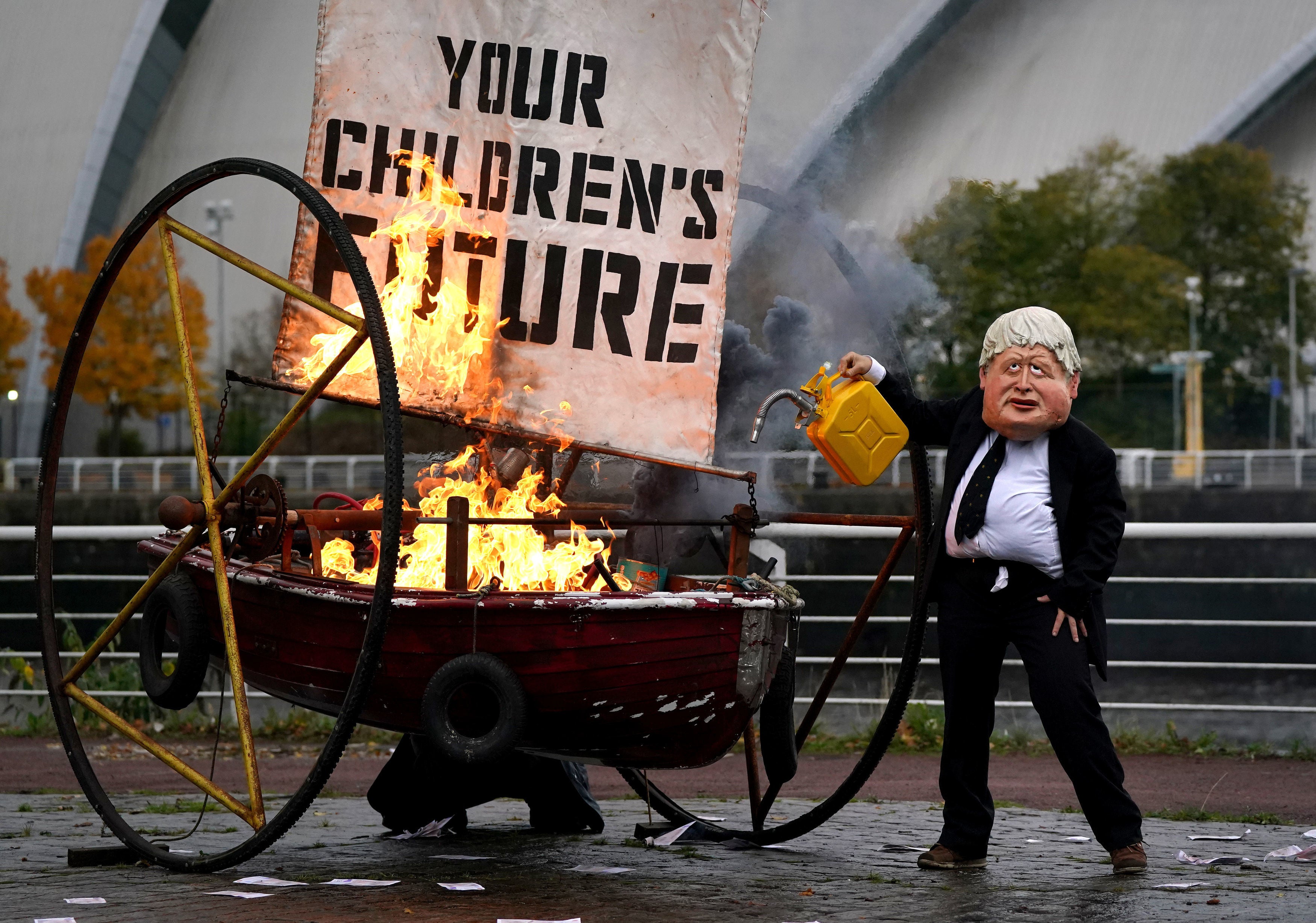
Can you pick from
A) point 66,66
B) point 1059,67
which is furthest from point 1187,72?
point 66,66

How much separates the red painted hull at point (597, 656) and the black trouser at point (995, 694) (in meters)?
0.69

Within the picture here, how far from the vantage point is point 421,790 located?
5.80 metres

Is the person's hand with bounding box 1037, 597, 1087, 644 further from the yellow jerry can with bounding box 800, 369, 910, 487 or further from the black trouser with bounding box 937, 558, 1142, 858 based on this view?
the yellow jerry can with bounding box 800, 369, 910, 487

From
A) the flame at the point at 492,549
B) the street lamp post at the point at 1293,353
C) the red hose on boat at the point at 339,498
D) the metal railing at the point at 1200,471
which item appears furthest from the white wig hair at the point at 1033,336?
the street lamp post at the point at 1293,353

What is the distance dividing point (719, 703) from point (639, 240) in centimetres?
195

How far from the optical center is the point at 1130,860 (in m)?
4.93

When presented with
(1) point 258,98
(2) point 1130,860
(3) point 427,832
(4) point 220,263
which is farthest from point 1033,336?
(1) point 258,98

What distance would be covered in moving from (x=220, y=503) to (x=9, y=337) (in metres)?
47.9

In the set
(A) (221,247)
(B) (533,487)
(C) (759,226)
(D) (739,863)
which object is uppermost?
(C) (759,226)

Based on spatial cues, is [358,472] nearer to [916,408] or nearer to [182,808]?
[182,808]

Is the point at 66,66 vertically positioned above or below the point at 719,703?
above

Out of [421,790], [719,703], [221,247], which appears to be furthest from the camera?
[421,790]

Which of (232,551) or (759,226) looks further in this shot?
(759,226)

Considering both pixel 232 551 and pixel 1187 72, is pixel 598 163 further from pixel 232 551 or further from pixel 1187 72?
pixel 1187 72
